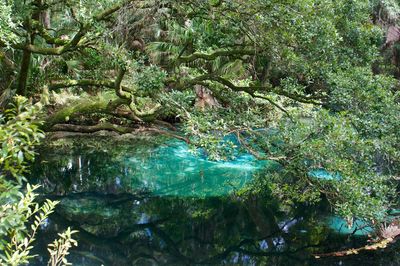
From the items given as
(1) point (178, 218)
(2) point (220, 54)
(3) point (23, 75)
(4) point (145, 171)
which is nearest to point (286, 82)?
(2) point (220, 54)

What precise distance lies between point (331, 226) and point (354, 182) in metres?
2.20

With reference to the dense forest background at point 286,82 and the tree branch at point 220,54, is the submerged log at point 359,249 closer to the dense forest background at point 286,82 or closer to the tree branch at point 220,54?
the dense forest background at point 286,82

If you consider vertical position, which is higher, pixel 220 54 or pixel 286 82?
pixel 220 54

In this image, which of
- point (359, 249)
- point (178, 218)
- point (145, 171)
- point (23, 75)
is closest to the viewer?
point (359, 249)

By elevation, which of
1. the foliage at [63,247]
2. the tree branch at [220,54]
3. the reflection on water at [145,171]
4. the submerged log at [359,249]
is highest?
the tree branch at [220,54]

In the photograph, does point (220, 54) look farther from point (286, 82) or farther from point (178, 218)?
point (178, 218)

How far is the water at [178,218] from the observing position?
571cm

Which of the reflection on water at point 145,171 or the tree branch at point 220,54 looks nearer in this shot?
the tree branch at point 220,54

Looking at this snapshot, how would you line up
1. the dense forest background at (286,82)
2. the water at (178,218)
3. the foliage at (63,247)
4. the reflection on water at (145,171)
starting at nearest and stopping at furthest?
the foliage at (63,247) < the dense forest background at (286,82) < the water at (178,218) < the reflection on water at (145,171)

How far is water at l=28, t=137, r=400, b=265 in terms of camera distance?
5.71 metres

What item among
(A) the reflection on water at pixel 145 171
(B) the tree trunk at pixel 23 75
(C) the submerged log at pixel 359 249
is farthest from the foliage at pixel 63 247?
(A) the reflection on water at pixel 145 171

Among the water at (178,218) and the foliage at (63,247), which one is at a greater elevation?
the foliage at (63,247)

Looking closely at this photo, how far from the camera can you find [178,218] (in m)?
7.01

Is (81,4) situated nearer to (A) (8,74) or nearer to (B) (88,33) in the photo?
(B) (88,33)
